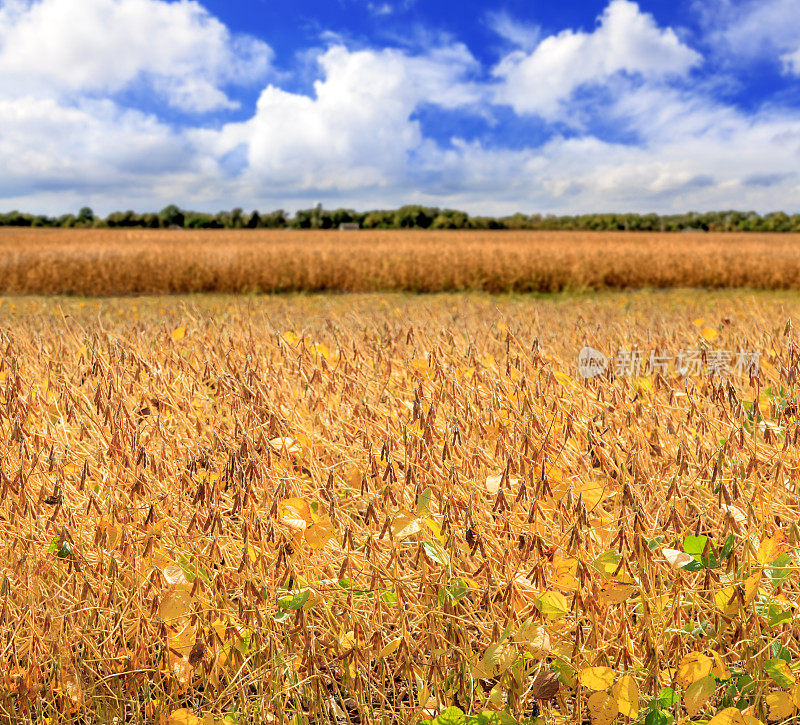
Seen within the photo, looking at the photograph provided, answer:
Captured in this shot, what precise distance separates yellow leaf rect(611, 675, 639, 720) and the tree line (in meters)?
52.4

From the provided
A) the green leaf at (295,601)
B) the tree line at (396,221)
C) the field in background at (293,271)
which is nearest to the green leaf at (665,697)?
the green leaf at (295,601)

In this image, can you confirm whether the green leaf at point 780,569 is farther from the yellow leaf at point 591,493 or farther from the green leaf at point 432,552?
the green leaf at point 432,552

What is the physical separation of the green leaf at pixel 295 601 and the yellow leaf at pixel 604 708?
2.16 feet

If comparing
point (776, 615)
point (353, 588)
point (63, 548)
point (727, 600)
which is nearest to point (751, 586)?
point (727, 600)

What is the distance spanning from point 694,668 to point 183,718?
1160mm

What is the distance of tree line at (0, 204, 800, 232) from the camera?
52281 millimetres

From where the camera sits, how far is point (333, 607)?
5.41 ft

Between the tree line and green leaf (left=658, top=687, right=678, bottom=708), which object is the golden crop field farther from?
the tree line

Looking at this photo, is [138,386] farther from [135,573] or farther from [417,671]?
[417,671]

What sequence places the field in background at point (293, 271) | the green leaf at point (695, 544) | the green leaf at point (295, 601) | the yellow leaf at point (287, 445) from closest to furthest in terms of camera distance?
the green leaf at point (295, 601), the green leaf at point (695, 544), the yellow leaf at point (287, 445), the field in background at point (293, 271)

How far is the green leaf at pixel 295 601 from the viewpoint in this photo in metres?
1.40

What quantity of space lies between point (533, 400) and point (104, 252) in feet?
53.7

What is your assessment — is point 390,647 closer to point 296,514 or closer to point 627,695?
point 296,514

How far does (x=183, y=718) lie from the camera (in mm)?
1423
